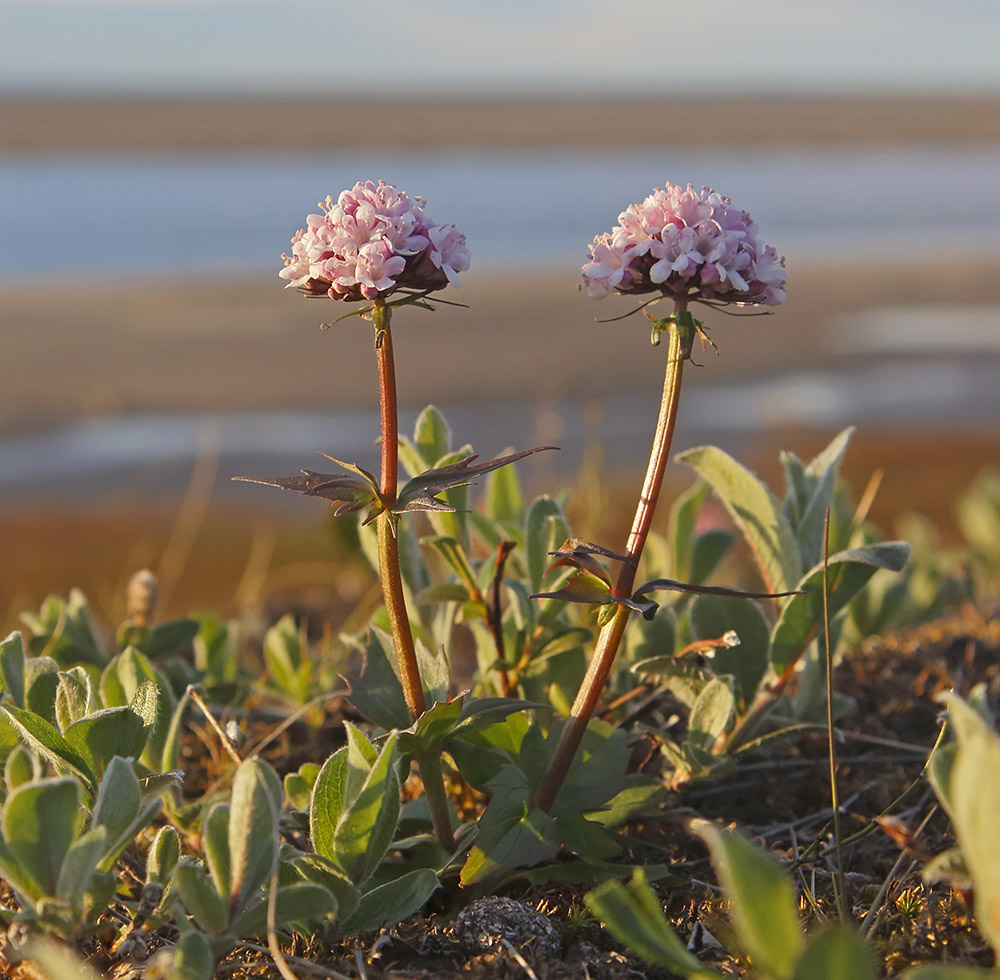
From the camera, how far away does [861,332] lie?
17.7m

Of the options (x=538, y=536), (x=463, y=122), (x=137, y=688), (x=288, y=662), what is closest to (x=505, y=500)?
(x=538, y=536)

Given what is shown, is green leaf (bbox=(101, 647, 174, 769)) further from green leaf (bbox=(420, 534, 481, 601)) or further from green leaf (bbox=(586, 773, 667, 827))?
green leaf (bbox=(586, 773, 667, 827))

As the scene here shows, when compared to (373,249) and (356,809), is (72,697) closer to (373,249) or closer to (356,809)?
(356,809)

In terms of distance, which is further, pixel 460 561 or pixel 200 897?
pixel 460 561

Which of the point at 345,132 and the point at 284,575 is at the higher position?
the point at 345,132

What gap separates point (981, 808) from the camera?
1.35 metres

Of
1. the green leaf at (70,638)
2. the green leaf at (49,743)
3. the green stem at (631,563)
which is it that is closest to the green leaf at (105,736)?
the green leaf at (49,743)

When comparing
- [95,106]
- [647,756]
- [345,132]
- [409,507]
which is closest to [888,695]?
[647,756]

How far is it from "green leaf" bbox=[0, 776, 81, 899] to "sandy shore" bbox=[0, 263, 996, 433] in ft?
39.5

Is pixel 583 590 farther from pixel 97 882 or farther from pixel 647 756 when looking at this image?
pixel 97 882

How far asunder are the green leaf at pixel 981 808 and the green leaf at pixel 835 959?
0.20 m

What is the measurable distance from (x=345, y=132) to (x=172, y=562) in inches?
2211

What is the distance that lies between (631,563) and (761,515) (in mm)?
599

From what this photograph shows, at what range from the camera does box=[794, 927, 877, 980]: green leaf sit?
125 centimetres
